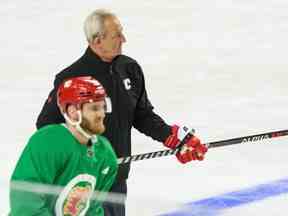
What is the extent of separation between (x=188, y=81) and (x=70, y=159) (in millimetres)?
4333

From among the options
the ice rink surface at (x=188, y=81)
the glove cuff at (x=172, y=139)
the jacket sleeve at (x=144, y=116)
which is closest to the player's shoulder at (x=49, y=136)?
the jacket sleeve at (x=144, y=116)

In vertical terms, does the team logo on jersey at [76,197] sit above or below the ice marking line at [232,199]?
above

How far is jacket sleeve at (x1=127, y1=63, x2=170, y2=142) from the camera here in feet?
11.2

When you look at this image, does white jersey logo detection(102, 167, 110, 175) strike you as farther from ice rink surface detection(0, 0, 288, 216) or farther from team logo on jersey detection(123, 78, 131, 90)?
ice rink surface detection(0, 0, 288, 216)

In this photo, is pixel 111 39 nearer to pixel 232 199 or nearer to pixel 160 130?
pixel 160 130

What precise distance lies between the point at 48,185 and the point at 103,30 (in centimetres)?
97

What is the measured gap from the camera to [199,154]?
3.52 metres

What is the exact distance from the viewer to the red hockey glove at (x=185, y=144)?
3527mm

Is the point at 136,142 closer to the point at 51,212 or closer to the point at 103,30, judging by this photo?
the point at 103,30

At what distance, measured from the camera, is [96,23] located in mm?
3225

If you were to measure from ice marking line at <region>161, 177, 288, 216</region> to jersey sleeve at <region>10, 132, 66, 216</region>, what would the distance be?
1.94 metres

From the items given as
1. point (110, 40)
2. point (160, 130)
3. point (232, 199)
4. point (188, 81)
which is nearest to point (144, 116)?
point (160, 130)

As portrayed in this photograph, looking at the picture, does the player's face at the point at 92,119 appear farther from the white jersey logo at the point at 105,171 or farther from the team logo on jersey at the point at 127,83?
the team logo on jersey at the point at 127,83

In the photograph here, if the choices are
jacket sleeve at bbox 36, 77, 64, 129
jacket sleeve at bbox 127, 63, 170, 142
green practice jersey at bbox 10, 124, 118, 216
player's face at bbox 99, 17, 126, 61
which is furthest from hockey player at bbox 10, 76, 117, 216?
jacket sleeve at bbox 127, 63, 170, 142
